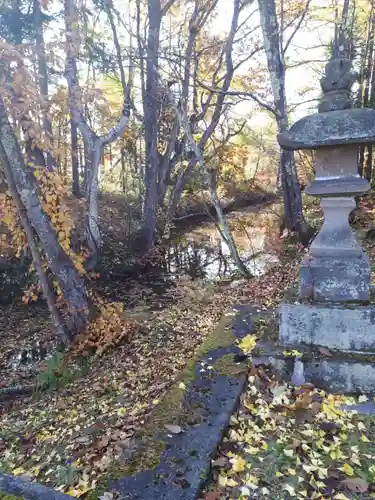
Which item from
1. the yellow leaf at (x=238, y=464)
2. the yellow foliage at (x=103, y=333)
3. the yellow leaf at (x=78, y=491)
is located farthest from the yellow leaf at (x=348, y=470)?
the yellow foliage at (x=103, y=333)

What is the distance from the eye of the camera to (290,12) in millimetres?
12734

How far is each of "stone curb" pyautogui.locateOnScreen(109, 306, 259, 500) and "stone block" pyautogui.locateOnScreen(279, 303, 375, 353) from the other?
658 millimetres

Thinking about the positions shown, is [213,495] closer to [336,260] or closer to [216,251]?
[336,260]

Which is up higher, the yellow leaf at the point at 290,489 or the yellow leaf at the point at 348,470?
the yellow leaf at the point at 348,470

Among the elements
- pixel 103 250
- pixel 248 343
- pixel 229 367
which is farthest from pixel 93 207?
pixel 229 367

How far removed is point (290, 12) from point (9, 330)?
516 inches

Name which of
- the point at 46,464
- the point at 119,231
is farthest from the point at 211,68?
the point at 46,464

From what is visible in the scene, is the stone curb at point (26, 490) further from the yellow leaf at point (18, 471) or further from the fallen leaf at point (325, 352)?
the fallen leaf at point (325, 352)

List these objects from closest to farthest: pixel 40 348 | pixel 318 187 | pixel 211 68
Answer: pixel 318 187, pixel 40 348, pixel 211 68

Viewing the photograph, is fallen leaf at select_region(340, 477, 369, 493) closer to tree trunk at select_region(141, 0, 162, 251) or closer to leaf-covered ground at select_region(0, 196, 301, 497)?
leaf-covered ground at select_region(0, 196, 301, 497)

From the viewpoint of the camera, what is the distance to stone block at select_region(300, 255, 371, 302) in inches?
140

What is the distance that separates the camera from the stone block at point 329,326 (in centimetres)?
341

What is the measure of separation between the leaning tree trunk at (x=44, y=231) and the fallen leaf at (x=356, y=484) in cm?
440

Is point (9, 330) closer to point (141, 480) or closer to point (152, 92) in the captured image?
point (141, 480)
